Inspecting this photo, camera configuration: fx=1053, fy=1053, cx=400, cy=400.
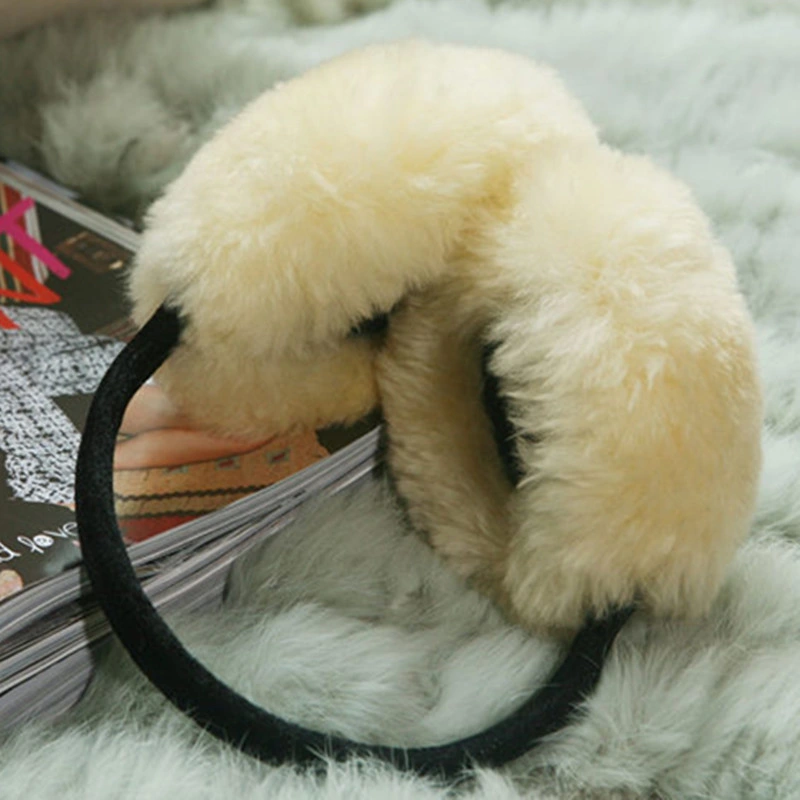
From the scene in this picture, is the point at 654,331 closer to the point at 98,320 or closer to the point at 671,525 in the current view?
the point at 671,525

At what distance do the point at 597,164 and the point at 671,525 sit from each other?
0.14m

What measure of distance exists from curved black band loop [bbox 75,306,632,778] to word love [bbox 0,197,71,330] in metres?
→ 0.17

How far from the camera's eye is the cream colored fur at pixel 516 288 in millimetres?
367

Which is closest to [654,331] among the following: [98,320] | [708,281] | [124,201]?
[708,281]

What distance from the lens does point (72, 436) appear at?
451 mm

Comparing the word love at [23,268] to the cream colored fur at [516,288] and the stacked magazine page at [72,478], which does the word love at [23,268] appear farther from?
the cream colored fur at [516,288]

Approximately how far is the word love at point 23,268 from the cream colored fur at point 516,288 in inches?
5.2

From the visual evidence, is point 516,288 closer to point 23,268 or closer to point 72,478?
point 72,478

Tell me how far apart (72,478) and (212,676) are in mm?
117

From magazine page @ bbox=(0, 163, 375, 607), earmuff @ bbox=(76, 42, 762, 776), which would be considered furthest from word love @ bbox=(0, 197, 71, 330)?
earmuff @ bbox=(76, 42, 762, 776)

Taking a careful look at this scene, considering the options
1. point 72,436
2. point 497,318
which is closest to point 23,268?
point 72,436

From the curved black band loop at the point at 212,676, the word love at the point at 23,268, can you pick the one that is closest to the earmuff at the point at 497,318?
the curved black band loop at the point at 212,676

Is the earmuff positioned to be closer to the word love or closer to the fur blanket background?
the fur blanket background

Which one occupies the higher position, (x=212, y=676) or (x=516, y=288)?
(x=516, y=288)
